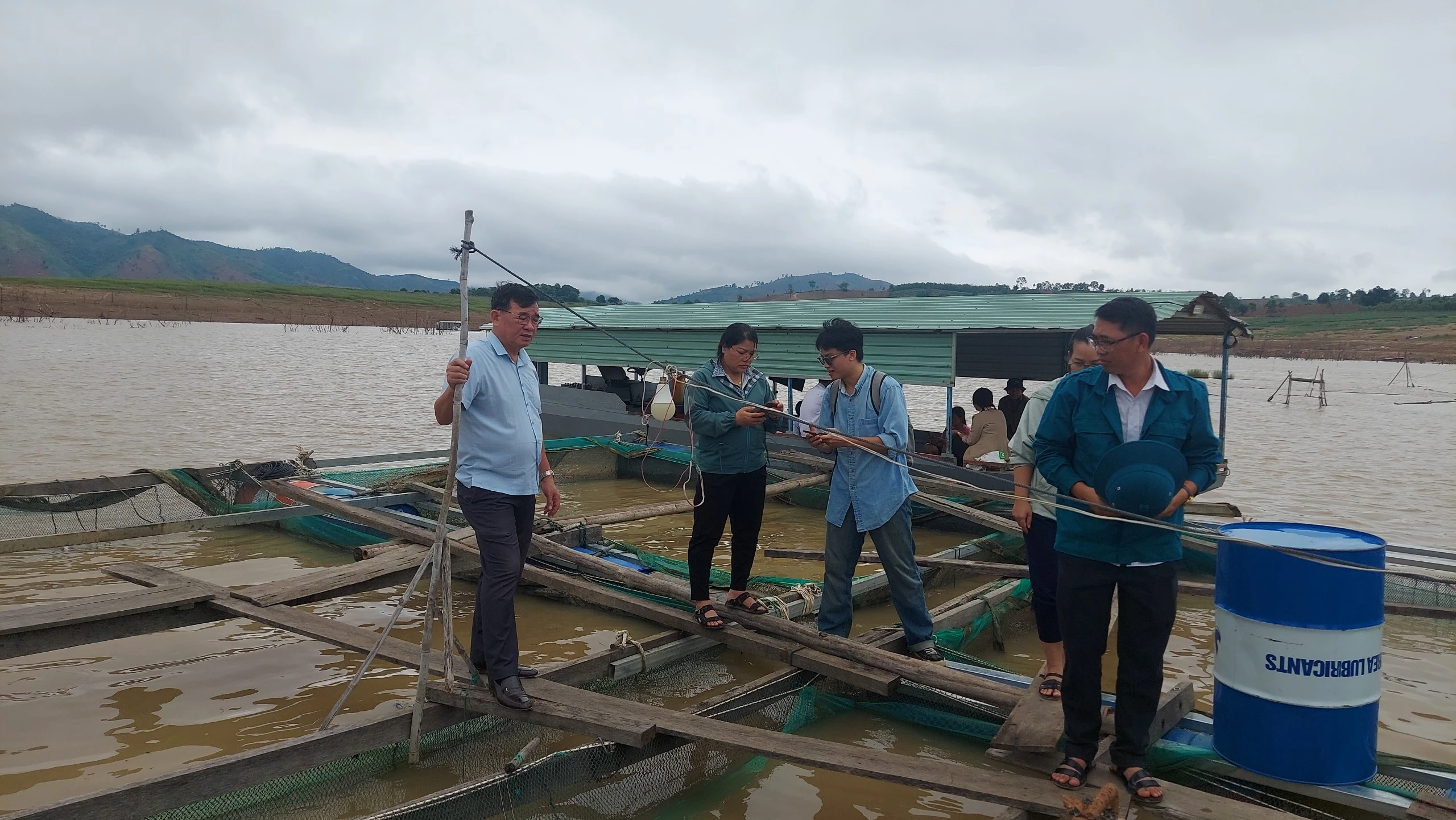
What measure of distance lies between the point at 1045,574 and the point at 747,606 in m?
1.67

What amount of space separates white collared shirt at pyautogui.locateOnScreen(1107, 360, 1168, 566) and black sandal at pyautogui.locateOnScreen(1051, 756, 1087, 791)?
122 centimetres

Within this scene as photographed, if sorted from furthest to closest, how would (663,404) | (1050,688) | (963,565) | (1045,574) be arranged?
(663,404) < (963,565) < (1045,574) < (1050,688)

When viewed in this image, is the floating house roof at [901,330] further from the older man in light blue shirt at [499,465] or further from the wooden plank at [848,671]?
the older man in light blue shirt at [499,465]

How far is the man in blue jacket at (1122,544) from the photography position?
3.11 m

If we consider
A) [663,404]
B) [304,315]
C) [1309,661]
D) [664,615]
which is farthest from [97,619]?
[304,315]

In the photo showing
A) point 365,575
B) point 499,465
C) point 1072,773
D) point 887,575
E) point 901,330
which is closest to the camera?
point 1072,773

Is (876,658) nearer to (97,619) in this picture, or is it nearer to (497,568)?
(497,568)

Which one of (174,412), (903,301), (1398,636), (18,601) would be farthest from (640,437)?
(174,412)

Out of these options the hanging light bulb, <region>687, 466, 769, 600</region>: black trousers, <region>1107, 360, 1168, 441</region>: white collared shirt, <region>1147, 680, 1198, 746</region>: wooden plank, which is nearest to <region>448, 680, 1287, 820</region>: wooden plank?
<region>1147, 680, 1198, 746</region>: wooden plank

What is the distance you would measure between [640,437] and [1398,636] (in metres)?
9.03

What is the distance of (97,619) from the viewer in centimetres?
427

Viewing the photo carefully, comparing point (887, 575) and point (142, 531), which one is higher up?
point (887, 575)

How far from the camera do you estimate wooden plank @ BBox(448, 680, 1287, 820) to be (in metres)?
2.99

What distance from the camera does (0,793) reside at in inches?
150
